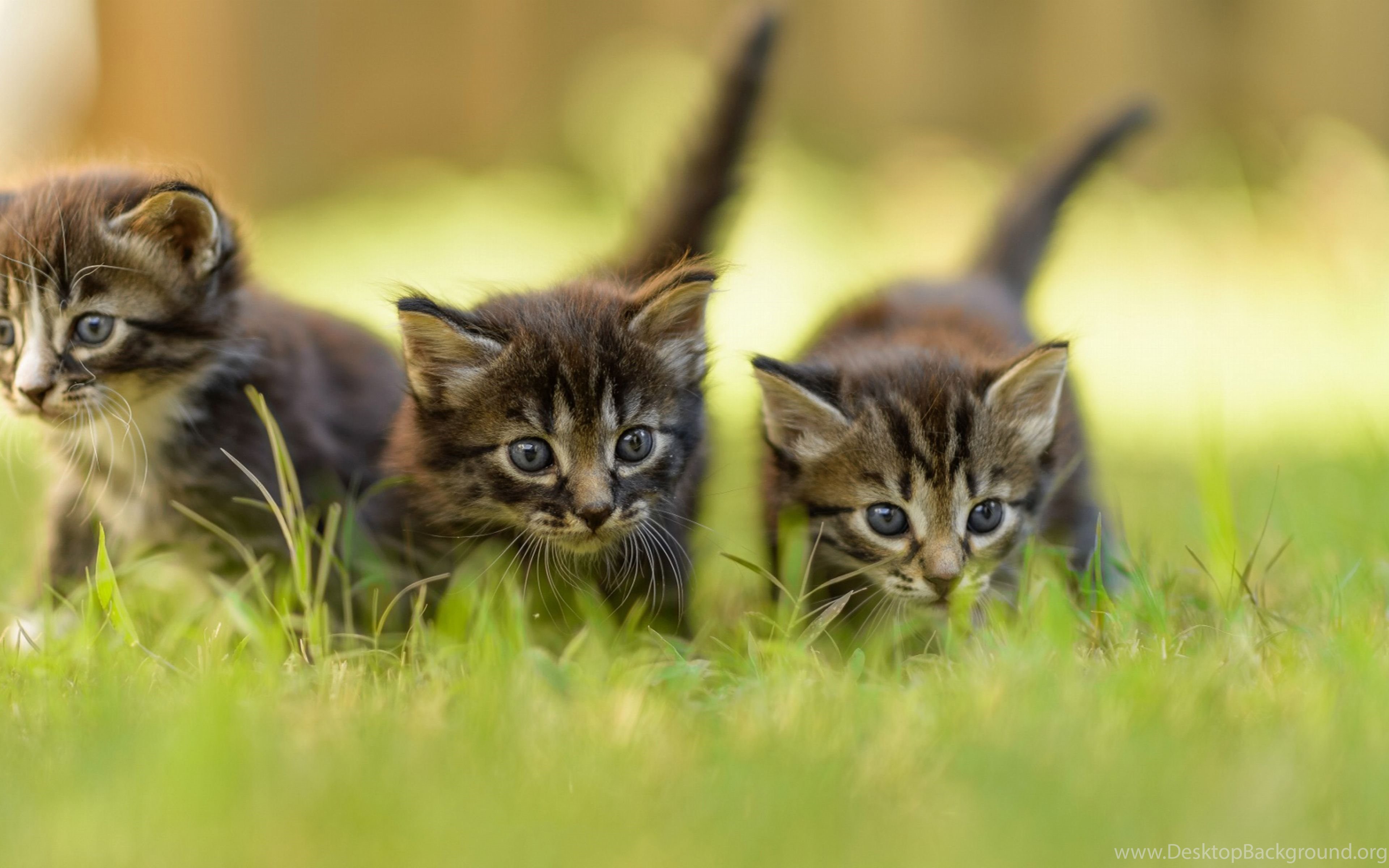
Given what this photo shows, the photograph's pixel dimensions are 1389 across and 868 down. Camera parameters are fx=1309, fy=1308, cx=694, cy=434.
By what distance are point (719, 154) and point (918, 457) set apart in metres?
1.20

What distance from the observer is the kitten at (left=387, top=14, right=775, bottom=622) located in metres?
2.47

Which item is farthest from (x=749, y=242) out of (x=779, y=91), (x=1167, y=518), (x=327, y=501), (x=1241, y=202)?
(x=327, y=501)

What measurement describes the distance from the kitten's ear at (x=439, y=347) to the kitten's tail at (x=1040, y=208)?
1.82 metres

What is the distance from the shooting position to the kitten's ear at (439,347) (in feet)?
8.07

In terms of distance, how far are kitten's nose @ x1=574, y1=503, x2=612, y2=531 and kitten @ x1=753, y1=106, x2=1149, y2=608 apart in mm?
403

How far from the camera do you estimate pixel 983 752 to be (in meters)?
1.67

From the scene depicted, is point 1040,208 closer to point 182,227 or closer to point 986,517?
point 986,517

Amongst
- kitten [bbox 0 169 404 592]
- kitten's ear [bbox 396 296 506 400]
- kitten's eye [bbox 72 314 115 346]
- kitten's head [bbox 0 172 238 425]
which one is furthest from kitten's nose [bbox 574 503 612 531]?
kitten's eye [bbox 72 314 115 346]

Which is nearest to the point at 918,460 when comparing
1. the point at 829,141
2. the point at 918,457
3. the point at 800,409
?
the point at 918,457

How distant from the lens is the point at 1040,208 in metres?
3.81

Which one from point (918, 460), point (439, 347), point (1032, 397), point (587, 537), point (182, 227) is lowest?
point (587, 537)

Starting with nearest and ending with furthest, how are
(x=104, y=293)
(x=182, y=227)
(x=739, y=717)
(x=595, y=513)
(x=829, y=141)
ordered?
(x=739, y=717) < (x=595, y=513) < (x=104, y=293) < (x=182, y=227) < (x=829, y=141)

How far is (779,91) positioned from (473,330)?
5.70m

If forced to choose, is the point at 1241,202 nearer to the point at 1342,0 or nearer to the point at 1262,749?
the point at 1342,0
